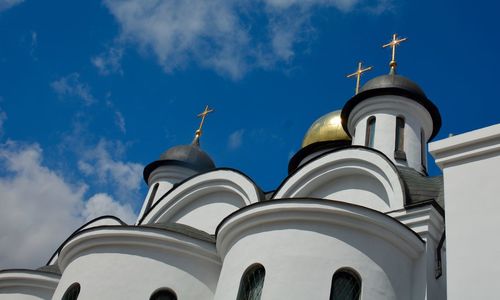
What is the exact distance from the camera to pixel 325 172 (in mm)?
11102

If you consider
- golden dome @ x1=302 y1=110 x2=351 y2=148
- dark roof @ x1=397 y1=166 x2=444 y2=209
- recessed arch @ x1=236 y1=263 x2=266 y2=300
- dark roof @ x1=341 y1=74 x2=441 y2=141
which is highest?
golden dome @ x1=302 y1=110 x2=351 y2=148

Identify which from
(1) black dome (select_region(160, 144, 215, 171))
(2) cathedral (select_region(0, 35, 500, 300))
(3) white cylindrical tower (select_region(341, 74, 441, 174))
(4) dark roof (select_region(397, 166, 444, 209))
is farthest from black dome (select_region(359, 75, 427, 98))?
(1) black dome (select_region(160, 144, 215, 171))

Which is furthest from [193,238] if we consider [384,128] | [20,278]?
[384,128]

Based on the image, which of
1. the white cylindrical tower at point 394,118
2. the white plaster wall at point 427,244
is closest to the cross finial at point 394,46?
the white cylindrical tower at point 394,118

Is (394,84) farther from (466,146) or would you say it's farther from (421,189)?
(466,146)

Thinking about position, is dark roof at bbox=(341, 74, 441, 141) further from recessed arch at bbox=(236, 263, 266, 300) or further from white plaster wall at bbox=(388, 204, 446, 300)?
recessed arch at bbox=(236, 263, 266, 300)

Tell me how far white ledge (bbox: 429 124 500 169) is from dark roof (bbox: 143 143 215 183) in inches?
394

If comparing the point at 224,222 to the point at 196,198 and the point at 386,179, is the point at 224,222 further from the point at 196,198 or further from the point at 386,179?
the point at 196,198

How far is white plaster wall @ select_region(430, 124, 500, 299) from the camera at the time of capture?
6.04 metres

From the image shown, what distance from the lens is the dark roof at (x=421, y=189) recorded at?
9.63m

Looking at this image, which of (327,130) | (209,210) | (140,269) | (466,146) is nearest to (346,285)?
(466,146)

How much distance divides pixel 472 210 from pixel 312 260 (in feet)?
7.77

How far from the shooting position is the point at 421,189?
1007 cm

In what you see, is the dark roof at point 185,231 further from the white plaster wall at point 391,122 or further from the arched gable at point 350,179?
the white plaster wall at point 391,122
